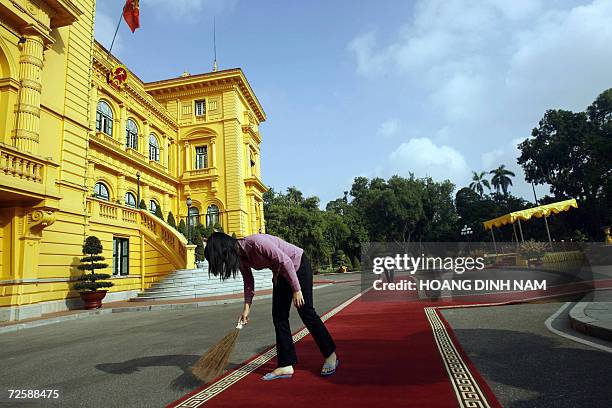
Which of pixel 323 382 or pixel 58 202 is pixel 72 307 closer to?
pixel 58 202

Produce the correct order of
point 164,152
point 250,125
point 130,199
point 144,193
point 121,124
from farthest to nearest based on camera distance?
point 250,125 < point 164,152 < point 144,193 < point 130,199 < point 121,124

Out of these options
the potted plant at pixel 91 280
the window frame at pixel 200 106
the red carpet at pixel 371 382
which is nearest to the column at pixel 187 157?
the window frame at pixel 200 106

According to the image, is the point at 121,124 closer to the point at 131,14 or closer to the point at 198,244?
the point at 131,14

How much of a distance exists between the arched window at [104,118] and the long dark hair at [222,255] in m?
19.9

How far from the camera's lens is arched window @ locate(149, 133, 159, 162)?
83.8 feet

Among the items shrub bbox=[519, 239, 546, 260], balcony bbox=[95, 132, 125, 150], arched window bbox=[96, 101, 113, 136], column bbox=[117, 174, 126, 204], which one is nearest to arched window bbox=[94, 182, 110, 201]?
column bbox=[117, 174, 126, 204]

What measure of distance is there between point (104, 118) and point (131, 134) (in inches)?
95.8

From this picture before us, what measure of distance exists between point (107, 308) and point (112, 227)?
423 cm

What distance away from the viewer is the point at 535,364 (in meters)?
3.88

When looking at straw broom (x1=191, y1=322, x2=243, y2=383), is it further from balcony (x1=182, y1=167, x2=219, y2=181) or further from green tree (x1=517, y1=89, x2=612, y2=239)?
green tree (x1=517, y1=89, x2=612, y2=239)

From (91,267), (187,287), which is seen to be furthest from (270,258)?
(187,287)

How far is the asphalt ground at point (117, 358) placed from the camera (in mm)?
3533

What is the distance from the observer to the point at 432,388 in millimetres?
3262

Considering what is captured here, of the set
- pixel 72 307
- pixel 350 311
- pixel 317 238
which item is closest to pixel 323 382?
pixel 350 311
